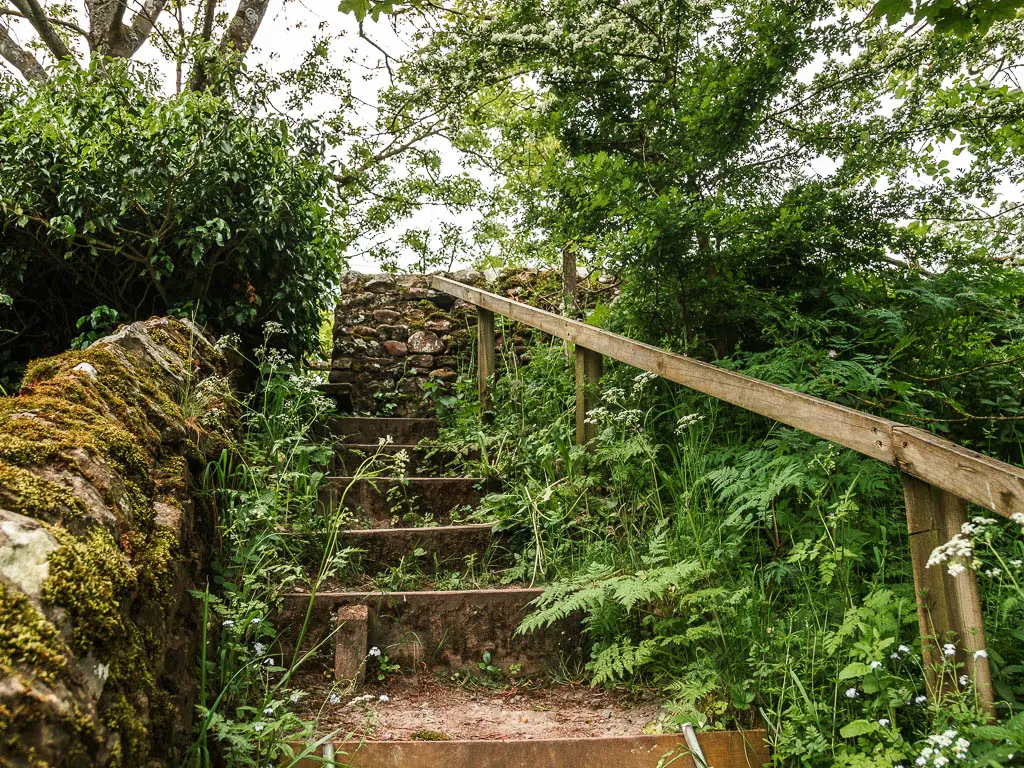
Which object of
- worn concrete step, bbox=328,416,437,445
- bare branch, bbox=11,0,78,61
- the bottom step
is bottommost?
the bottom step

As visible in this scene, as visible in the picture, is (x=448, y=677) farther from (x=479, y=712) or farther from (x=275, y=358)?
(x=275, y=358)

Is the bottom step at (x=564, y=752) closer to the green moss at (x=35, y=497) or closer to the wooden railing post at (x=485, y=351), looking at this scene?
the green moss at (x=35, y=497)

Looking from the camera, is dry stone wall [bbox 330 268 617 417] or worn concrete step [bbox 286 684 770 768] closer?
worn concrete step [bbox 286 684 770 768]

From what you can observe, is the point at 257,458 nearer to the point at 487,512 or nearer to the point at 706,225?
the point at 487,512

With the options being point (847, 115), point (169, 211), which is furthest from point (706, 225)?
point (169, 211)

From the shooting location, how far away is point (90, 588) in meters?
1.20

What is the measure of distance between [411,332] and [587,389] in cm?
262

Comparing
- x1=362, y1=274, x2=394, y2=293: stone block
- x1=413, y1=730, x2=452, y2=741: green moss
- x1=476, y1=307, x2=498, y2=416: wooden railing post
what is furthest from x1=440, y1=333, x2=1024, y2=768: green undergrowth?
x1=362, y1=274, x2=394, y2=293: stone block

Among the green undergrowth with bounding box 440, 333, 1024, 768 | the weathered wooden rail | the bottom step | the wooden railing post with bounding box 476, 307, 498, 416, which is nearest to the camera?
the weathered wooden rail

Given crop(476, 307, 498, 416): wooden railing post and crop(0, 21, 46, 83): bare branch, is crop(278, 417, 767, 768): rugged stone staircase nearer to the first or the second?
crop(476, 307, 498, 416): wooden railing post

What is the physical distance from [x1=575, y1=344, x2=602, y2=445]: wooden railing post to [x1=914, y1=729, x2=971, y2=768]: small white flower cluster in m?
2.20

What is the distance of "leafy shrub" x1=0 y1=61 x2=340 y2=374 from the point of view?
3.49 meters

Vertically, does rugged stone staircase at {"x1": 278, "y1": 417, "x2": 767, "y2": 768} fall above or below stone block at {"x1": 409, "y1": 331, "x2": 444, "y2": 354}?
below

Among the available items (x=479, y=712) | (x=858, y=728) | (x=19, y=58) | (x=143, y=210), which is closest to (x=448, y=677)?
(x=479, y=712)
